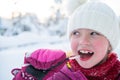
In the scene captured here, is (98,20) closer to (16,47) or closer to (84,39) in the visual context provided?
(84,39)

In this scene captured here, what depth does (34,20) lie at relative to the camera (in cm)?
154

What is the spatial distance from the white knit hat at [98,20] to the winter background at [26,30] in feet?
2.09

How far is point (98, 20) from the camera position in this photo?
83cm

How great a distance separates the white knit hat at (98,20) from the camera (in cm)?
82

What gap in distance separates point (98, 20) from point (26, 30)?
0.78 meters

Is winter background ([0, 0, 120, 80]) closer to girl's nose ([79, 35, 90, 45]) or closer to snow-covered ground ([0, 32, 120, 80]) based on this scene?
snow-covered ground ([0, 32, 120, 80])

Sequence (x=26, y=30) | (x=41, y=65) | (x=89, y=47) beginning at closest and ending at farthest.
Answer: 1. (x=89, y=47)
2. (x=41, y=65)
3. (x=26, y=30)

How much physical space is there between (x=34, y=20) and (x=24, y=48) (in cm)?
17

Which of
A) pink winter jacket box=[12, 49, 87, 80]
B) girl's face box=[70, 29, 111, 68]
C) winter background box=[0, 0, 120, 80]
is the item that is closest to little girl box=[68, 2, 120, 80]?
girl's face box=[70, 29, 111, 68]

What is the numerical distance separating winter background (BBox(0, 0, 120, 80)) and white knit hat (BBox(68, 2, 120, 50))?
638 millimetres

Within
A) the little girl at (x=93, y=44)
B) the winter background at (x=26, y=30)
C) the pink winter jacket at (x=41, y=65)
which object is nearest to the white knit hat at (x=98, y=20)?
the little girl at (x=93, y=44)

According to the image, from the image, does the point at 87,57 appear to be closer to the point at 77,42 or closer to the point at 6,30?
the point at 77,42

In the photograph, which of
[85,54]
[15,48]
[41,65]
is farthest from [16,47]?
[85,54]

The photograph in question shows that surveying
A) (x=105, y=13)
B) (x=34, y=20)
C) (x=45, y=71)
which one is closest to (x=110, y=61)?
(x=105, y=13)
